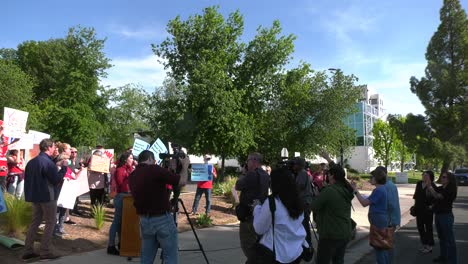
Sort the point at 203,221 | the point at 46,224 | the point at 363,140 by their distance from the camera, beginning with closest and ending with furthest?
the point at 46,224 → the point at 203,221 → the point at 363,140

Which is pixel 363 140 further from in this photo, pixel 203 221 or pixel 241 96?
pixel 203 221

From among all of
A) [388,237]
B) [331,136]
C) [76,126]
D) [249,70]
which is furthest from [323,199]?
[76,126]

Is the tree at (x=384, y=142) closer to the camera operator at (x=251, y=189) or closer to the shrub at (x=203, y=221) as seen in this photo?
the shrub at (x=203, y=221)

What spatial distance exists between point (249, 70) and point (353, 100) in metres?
8.51

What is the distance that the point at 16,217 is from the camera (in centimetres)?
779

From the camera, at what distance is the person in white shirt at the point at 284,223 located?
3.93 m

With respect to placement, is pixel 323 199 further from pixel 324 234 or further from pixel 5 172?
pixel 5 172

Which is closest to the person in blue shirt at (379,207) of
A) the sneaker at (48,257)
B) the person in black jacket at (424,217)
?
the person in black jacket at (424,217)

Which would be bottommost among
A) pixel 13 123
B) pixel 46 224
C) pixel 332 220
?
pixel 46 224

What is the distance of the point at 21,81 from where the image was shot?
41.2m

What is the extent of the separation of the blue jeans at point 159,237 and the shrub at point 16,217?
3991mm

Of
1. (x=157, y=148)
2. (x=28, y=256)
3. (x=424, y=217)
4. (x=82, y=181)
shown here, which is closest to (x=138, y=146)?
(x=157, y=148)

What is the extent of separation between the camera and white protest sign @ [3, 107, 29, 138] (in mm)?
9523

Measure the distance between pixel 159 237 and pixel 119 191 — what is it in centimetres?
314
